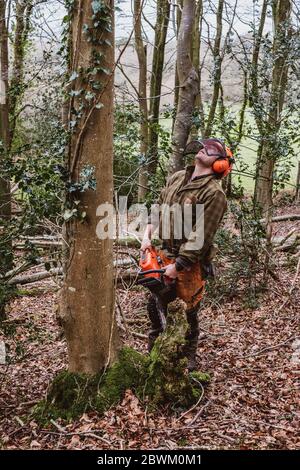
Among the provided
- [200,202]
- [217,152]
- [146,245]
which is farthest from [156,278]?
[217,152]

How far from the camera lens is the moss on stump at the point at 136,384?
4.16 m

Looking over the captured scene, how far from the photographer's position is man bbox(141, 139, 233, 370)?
4.38m

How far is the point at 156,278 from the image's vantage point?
4477mm

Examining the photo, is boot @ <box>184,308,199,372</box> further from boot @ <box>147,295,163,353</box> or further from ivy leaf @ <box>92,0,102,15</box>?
ivy leaf @ <box>92,0,102,15</box>

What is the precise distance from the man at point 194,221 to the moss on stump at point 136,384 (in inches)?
13.5

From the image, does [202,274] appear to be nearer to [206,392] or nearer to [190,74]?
[206,392]

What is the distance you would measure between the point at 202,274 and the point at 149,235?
0.66m

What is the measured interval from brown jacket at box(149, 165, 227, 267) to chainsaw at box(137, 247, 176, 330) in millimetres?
213

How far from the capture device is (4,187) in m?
7.89

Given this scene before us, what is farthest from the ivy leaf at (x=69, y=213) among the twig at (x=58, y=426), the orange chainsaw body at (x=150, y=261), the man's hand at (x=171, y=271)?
the twig at (x=58, y=426)

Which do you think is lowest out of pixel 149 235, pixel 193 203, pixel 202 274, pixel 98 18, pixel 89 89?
pixel 202 274

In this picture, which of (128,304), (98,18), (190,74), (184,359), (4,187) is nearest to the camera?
(98,18)

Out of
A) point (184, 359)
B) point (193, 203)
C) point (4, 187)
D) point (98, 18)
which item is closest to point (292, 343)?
point (184, 359)

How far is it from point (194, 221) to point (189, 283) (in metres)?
0.62
